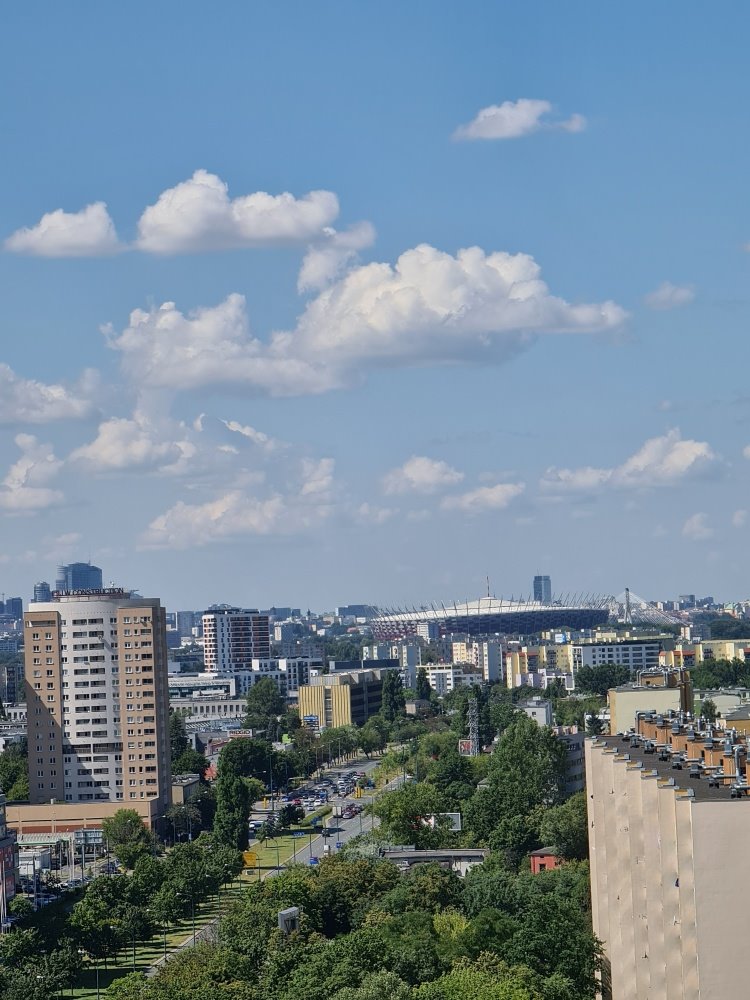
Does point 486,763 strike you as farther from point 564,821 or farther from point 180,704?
point 180,704

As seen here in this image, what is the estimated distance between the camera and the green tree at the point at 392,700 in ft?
367

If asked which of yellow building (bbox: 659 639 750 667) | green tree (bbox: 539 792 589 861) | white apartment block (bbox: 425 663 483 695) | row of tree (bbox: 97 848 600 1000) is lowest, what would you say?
row of tree (bbox: 97 848 600 1000)

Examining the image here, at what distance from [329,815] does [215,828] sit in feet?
41.3

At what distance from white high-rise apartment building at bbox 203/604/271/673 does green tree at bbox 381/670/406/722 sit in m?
58.2

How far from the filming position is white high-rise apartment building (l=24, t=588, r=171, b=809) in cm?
7206

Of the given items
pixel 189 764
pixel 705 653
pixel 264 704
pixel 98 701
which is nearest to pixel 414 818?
pixel 98 701

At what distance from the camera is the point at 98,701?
72875 millimetres

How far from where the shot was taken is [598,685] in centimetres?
11775

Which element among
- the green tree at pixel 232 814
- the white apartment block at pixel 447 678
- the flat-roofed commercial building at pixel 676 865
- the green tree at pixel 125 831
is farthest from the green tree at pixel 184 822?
the white apartment block at pixel 447 678

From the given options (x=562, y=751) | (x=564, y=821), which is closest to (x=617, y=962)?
(x=564, y=821)

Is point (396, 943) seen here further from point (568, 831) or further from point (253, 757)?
point (253, 757)

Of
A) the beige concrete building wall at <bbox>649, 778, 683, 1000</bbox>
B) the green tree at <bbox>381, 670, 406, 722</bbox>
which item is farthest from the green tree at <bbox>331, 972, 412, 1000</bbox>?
the green tree at <bbox>381, 670, 406, 722</bbox>

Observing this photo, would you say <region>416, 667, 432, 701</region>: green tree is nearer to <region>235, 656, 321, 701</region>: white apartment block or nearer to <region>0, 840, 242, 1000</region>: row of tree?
<region>235, 656, 321, 701</region>: white apartment block

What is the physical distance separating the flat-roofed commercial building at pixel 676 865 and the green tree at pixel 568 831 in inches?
→ 639
